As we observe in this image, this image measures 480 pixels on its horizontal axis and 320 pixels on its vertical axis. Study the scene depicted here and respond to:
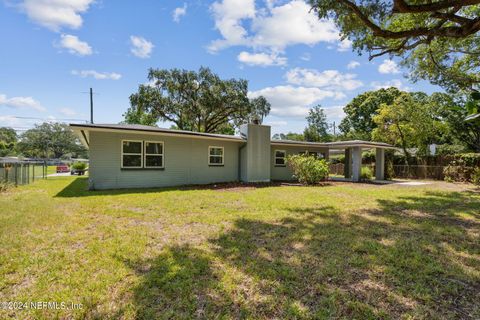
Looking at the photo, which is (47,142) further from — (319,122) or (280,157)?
(280,157)

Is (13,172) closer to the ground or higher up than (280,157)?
closer to the ground

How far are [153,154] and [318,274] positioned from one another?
10219 mm

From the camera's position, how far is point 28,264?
333cm

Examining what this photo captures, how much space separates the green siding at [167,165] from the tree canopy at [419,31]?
780 centimetres

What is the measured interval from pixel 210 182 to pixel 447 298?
11661 millimetres

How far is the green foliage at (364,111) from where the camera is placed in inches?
1432

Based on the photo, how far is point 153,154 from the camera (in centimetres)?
1191

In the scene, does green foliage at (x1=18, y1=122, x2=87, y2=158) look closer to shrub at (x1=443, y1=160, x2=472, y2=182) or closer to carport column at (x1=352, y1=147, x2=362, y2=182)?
carport column at (x1=352, y1=147, x2=362, y2=182)

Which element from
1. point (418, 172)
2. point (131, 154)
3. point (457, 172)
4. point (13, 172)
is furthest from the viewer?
Result: point (418, 172)

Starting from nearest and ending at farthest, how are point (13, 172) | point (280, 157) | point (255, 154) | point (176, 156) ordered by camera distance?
point (13, 172) → point (176, 156) → point (255, 154) → point (280, 157)

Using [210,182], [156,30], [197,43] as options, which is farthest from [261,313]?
[197,43]

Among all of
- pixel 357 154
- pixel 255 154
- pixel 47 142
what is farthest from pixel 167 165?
pixel 47 142

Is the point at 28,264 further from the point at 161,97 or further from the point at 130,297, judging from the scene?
the point at 161,97

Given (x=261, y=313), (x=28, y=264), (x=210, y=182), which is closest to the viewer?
(x=261, y=313)
